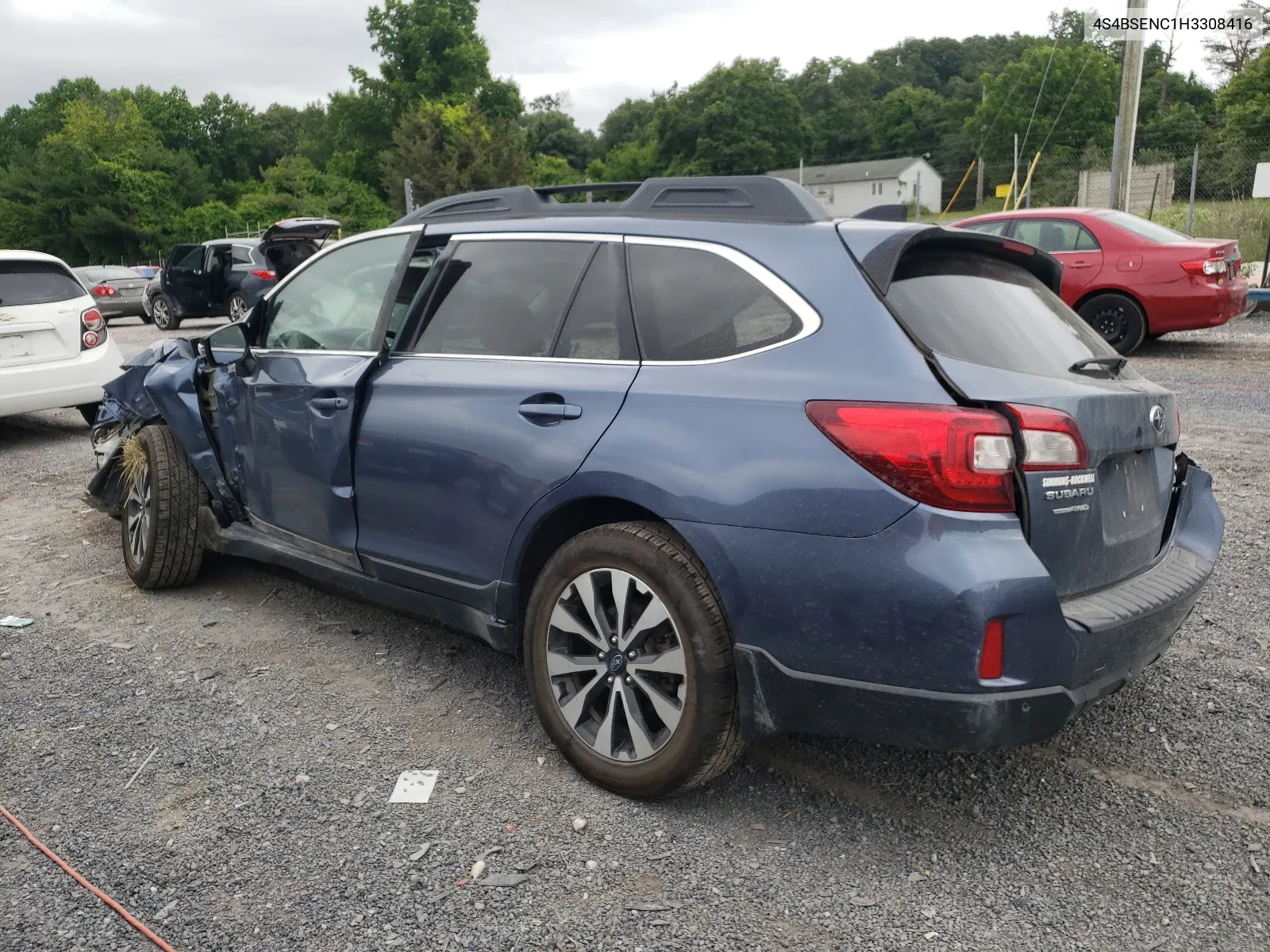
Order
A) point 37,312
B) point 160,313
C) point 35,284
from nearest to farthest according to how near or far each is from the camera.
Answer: point 37,312
point 35,284
point 160,313

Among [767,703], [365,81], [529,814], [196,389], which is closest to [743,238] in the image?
[767,703]

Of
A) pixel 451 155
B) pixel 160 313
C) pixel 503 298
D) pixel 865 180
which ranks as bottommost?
pixel 160 313

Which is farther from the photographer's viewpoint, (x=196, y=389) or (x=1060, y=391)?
(x=196, y=389)

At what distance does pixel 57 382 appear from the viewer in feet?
28.4

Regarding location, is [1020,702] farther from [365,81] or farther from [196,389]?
[365,81]

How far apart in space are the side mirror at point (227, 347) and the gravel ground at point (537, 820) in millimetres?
1192

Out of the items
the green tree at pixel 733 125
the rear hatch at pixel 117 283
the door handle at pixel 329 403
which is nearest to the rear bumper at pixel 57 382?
the door handle at pixel 329 403

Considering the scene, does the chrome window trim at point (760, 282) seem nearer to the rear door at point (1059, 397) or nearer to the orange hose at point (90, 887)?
the rear door at point (1059, 397)

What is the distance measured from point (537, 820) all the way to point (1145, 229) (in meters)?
10.7

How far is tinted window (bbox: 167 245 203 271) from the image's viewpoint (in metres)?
18.1

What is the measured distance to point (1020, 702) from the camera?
246cm

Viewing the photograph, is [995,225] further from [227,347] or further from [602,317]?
[602,317]

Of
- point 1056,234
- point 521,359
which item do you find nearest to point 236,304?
point 1056,234

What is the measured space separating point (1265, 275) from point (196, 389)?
15894 mm
